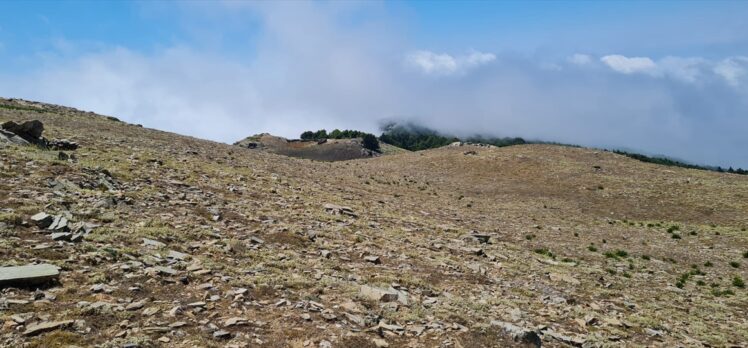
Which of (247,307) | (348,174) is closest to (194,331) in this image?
(247,307)

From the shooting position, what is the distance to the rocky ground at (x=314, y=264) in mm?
10266

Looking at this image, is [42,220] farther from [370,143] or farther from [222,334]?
[370,143]

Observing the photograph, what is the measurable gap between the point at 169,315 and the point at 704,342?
49.1 ft

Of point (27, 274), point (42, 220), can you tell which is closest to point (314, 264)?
point (27, 274)

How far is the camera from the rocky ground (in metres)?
10.3

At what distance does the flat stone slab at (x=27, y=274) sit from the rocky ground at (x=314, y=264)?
7.4 inches

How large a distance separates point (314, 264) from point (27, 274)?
25.0 ft

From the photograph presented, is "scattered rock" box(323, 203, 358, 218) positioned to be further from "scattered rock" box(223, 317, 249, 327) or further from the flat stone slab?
the flat stone slab

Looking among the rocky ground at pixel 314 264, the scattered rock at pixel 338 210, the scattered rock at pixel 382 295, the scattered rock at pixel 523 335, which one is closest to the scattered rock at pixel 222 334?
the rocky ground at pixel 314 264

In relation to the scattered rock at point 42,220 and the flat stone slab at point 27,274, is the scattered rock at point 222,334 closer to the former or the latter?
the flat stone slab at point 27,274

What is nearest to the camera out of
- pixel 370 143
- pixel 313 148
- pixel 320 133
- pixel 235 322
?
pixel 235 322

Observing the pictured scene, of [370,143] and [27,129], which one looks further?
[370,143]

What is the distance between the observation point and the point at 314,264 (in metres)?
15.1

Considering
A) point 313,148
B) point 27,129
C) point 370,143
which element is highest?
point 370,143
